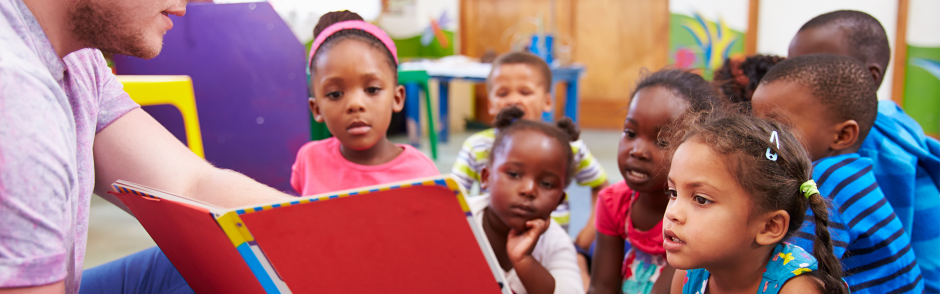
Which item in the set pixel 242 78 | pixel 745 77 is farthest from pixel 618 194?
pixel 242 78

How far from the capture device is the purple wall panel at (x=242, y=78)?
2320 millimetres

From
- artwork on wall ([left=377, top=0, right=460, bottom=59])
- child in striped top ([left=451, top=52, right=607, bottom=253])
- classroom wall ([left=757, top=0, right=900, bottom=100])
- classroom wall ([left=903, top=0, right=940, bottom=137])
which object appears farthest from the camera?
artwork on wall ([left=377, top=0, right=460, bottom=59])

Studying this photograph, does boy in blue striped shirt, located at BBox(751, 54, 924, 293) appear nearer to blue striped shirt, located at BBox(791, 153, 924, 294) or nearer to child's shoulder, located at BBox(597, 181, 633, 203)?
blue striped shirt, located at BBox(791, 153, 924, 294)

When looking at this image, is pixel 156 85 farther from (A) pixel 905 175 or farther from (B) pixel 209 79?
(A) pixel 905 175

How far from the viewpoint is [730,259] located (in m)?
0.84

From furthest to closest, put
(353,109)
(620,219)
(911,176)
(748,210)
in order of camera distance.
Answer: (620,219) < (353,109) < (911,176) < (748,210)

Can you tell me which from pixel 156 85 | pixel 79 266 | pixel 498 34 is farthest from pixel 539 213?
pixel 498 34

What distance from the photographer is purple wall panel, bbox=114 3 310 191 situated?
2.32 metres

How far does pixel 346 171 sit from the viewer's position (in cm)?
131

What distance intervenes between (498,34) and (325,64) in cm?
481

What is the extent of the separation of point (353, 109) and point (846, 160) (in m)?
0.95

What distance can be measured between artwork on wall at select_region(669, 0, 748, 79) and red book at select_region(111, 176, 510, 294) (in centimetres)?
499

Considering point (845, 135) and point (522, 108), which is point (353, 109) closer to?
point (522, 108)

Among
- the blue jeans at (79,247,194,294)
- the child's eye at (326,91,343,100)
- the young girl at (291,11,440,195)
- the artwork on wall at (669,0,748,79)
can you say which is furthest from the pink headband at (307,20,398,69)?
the artwork on wall at (669,0,748,79)
